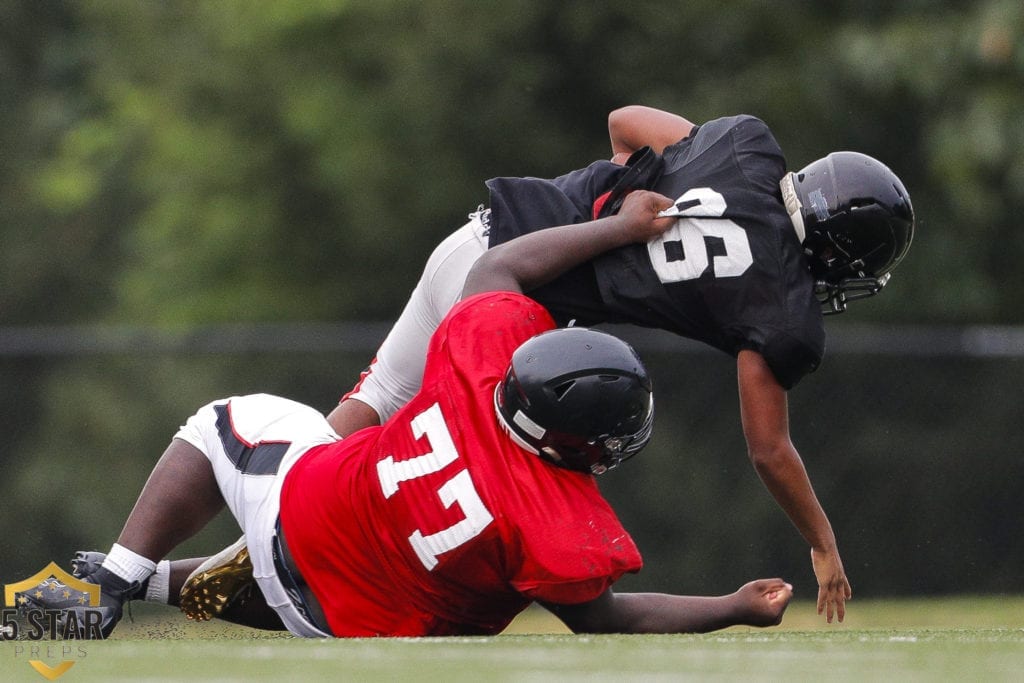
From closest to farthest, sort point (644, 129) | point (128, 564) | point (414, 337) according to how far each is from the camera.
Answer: point (128, 564), point (414, 337), point (644, 129)

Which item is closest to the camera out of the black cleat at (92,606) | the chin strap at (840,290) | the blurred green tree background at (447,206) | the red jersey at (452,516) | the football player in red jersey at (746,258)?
the red jersey at (452,516)

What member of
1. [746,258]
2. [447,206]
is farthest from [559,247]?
[447,206]

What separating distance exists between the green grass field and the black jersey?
2.96 ft

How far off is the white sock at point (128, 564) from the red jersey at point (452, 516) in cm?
50

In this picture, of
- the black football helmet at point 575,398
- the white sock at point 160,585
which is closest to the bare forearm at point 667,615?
the black football helmet at point 575,398

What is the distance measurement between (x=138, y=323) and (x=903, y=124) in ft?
21.1

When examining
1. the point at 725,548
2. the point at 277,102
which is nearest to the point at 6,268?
the point at 277,102

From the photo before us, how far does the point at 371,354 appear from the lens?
30.7 feet

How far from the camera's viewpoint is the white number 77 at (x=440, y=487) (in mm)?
3715

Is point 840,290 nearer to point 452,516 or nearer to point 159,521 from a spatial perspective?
point 452,516

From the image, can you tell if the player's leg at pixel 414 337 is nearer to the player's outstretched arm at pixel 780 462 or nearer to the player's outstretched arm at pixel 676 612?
the player's outstretched arm at pixel 780 462

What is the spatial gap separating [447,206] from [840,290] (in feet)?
25.6

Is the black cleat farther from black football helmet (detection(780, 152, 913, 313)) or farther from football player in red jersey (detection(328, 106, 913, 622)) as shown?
black football helmet (detection(780, 152, 913, 313))

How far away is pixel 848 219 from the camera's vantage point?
4375 mm
